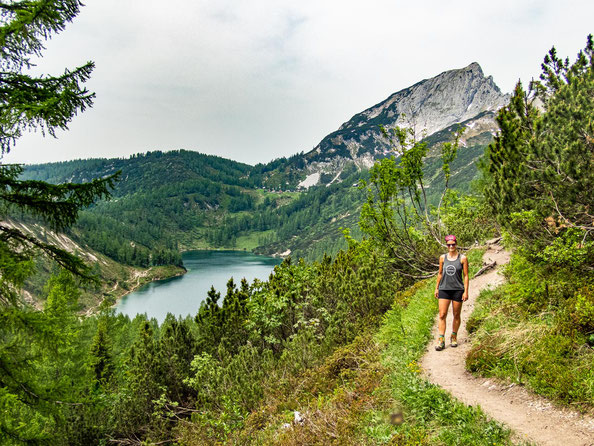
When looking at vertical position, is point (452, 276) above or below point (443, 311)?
above

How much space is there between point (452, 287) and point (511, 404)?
8.41ft

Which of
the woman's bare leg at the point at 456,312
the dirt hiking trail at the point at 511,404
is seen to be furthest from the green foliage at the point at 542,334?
the woman's bare leg at the point at 456,312

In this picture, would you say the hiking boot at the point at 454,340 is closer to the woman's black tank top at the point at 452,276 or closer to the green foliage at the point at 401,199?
the woman's black tank top at the point at 452,276

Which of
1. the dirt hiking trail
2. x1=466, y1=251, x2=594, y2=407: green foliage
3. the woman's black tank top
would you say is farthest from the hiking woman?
x1=466, y1=251, x2=594, y2=407: green foliage

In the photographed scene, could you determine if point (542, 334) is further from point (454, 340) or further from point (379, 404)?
point (379, 404)

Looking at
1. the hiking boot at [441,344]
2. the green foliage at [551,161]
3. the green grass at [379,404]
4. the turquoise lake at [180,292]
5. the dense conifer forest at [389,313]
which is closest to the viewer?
the green grass at [379,404]

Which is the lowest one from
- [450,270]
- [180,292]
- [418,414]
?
[180,292]

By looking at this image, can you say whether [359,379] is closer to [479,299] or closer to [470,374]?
[470,374]

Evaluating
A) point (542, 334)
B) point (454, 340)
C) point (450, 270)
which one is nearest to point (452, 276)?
point (450, 270)

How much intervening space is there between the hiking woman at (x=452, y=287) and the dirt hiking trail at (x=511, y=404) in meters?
0.43

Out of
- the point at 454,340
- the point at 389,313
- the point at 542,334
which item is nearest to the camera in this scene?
the point at 542,334

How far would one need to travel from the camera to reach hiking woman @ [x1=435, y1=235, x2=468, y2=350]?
6914 mm

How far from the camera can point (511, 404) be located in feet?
15.4

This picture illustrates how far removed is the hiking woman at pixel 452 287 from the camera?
6.91m
